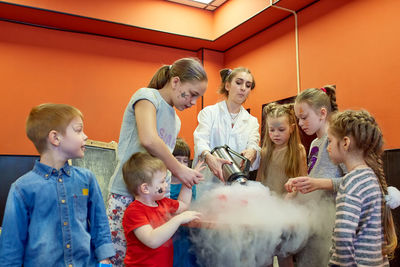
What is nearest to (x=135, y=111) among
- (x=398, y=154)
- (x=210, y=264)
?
(x=210, y=264)

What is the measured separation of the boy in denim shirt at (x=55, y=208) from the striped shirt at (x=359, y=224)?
866 mm

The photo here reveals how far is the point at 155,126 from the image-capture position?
1.47m

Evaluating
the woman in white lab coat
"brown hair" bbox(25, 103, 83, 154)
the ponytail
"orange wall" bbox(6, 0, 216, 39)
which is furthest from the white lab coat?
"orange wall" bbox(6, 0, 216, 39)

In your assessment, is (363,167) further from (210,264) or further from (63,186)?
(63,186)

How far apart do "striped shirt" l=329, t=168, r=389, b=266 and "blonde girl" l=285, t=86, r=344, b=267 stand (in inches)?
6.2

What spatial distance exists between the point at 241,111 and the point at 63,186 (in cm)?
152

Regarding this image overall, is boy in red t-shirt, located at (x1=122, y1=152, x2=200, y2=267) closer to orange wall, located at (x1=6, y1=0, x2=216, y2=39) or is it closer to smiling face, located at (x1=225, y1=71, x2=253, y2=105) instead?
smiling face, located at (x1=225, y1=71, x2=253, y2=105)

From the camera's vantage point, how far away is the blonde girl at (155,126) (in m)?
1.46

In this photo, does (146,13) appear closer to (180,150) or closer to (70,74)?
(70,74)

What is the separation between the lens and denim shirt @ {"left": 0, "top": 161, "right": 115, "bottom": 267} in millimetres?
1210

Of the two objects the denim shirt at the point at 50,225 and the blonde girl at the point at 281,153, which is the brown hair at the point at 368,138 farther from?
the denim shirt at the point at 50,225

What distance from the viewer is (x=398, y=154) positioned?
7.20ft

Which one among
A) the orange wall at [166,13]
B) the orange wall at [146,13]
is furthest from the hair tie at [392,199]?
the orange wall at [146,13]

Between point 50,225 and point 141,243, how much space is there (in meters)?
0.34
